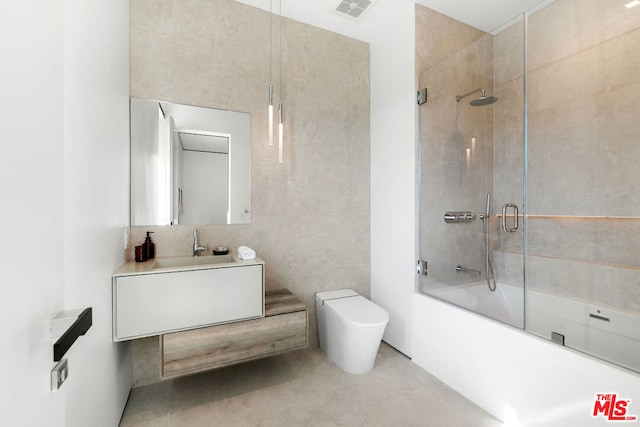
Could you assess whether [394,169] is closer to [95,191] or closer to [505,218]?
[505,218]

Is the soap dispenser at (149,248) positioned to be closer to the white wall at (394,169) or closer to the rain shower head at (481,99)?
the white wall at (394,169)

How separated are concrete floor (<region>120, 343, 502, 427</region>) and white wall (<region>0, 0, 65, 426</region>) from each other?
1138 mm

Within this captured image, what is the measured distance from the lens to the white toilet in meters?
2.03

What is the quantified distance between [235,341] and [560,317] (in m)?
2.25

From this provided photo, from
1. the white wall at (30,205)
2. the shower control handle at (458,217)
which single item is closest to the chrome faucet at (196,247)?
the white wall at (30,205)

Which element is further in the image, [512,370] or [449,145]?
[449,145]

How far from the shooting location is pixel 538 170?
233 centimetres

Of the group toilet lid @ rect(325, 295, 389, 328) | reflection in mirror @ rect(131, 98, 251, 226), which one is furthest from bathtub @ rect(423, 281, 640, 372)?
reflection in mirror @ rect(131, 98, 251, 226)

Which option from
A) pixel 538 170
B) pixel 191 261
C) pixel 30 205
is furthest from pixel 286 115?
pixel 538 170

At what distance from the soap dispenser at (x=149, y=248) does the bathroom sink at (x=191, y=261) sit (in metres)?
0.06

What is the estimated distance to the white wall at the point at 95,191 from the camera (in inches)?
38.5

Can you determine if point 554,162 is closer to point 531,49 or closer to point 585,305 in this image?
point 531,49

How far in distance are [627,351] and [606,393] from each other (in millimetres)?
494

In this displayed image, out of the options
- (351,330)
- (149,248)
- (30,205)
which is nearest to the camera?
(30,205)
